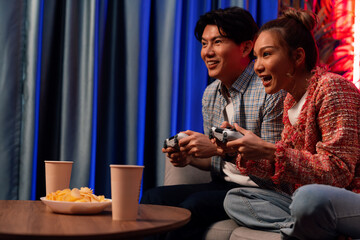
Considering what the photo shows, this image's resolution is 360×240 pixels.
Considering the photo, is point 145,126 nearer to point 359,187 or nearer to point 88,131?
point 88,131

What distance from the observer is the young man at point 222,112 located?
1545 mm

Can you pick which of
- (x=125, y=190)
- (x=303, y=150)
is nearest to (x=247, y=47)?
A: (x=303, y=150)

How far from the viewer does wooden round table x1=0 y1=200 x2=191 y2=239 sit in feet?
2.60

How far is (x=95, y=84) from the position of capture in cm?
228

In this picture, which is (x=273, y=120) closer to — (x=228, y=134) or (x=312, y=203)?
(x=228, y=134)

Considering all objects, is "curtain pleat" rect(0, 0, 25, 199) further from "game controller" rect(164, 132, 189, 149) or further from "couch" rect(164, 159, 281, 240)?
"game controller" rect(164, 132, 189, 149)

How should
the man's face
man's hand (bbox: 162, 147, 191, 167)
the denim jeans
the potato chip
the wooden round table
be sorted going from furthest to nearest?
1. the man's face
2. man's hand (bbox: 162, 147, 191, 167)
3. the denim jeans
4. the potato chip
5. the wooden round table

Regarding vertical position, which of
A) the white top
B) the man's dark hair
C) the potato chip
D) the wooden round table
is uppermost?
the man's dark hair

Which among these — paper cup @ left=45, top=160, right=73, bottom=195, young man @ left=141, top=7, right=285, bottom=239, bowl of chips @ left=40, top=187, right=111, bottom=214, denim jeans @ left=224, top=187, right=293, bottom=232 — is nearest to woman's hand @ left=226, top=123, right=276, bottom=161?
denim jeans @ left=224, top=187, right=293, bottom=232

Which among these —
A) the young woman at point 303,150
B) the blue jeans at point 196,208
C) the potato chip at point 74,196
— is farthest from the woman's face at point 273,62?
the potato chip at point 74,196

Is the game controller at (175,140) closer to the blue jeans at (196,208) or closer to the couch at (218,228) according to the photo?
the blue jeans at (196,208)

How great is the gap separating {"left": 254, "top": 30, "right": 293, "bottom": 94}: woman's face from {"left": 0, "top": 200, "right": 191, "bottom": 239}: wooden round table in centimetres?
58

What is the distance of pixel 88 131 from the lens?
86.4 inches

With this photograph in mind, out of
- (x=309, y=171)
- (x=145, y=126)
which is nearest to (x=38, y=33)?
(x=145, y=126)
